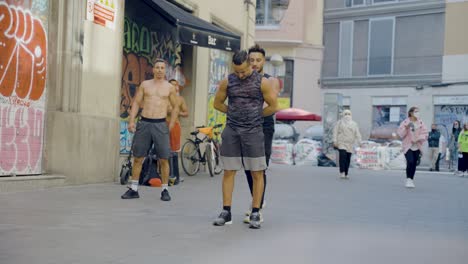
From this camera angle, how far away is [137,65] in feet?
42.2

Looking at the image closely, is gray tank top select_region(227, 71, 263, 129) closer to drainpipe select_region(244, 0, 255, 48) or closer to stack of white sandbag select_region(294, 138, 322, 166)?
drainpipe select_region(244, 0, 255, 48)

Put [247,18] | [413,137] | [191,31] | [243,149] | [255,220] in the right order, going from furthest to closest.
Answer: [247,18] < [413,137] < [191,31] < [243,149] < [255,220]

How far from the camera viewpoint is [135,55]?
12789 millimetres

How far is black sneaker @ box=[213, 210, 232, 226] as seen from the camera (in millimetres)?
6684

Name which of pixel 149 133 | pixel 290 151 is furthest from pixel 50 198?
pixel 290 151

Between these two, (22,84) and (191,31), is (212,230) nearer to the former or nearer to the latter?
(22,84)

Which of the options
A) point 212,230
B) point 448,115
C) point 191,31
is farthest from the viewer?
point 448,115

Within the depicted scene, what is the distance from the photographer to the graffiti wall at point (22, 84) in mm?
8945

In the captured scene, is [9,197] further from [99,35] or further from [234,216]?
[99,35]

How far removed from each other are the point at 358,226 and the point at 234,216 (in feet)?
4.58

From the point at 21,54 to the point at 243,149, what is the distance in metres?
4.04

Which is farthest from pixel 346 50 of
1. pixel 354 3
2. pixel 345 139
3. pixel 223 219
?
pixel 223 219

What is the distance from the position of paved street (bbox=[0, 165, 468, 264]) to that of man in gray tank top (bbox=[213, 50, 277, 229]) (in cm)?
37

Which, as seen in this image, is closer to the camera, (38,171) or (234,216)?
(234,216)
